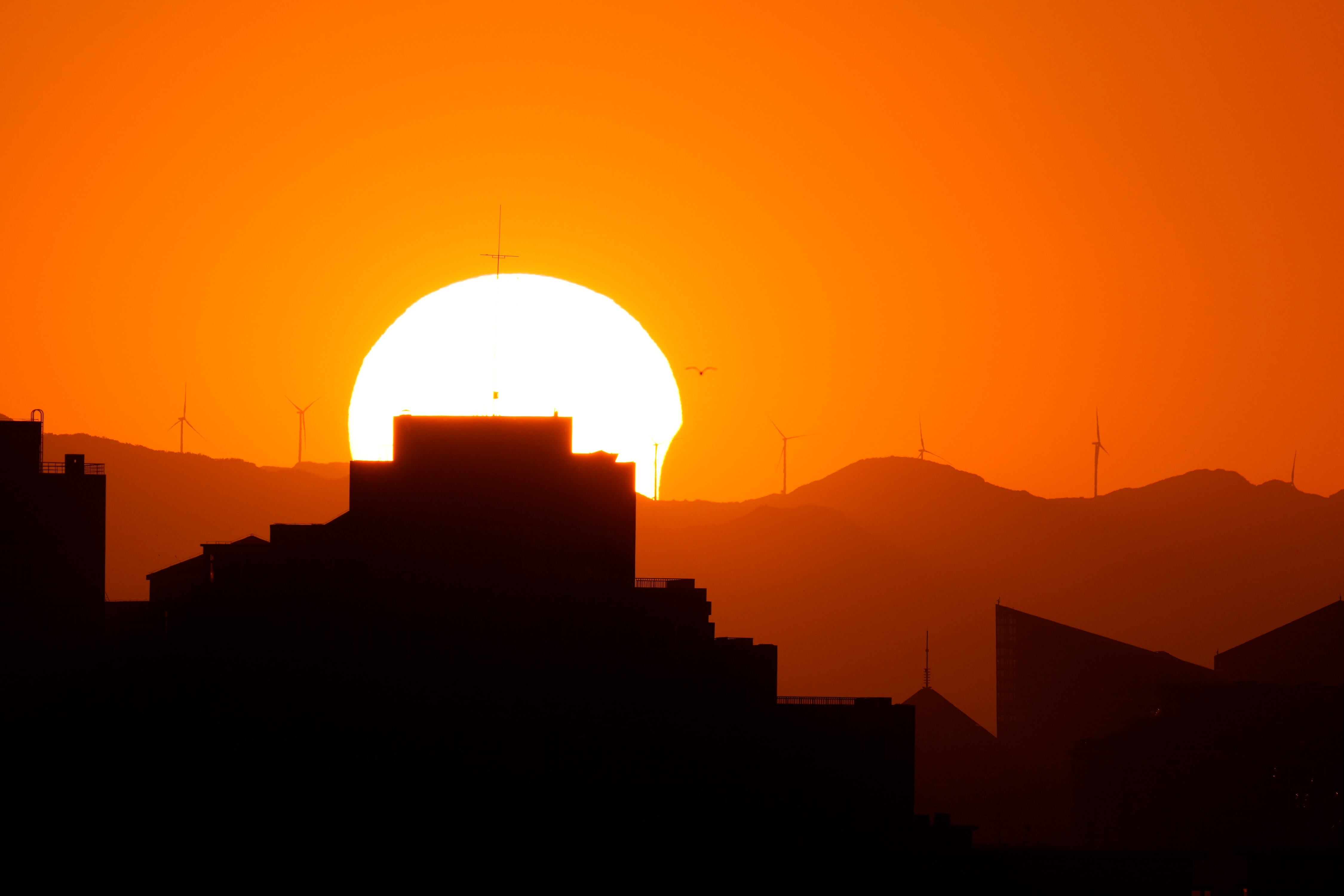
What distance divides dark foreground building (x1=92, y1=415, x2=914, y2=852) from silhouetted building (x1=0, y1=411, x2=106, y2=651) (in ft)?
17.0

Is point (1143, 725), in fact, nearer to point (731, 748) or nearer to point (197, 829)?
point (731, 748)

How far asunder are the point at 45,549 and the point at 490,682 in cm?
3633

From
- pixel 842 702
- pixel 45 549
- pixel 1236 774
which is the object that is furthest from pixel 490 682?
pixel 1236 774

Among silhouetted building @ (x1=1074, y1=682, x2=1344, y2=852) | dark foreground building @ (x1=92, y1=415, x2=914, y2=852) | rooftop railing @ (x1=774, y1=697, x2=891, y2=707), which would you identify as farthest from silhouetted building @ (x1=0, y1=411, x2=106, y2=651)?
silhouetted building @ (x1=1074, y1=682, x2=1344, y2=852)

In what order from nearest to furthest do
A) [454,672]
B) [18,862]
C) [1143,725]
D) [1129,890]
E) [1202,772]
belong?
[18,862], [454,672], [1129,890], [1202,772], [1143,725]

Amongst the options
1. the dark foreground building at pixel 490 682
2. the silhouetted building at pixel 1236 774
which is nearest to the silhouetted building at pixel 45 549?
the dark foreground building at pixel 490 682

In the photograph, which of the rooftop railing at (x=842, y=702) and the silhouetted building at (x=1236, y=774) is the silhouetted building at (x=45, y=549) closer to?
the rooftop railing at (x=842, y=702)

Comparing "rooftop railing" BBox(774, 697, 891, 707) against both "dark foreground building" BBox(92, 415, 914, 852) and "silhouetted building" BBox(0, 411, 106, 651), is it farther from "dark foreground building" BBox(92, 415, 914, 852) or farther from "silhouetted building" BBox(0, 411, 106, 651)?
"silhouetted building" BBox(0, 411, 106, 651)

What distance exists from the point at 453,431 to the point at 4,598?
34.6 m

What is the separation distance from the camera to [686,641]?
117438mm

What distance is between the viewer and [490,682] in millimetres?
115500

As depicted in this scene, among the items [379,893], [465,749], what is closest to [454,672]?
[465,749]

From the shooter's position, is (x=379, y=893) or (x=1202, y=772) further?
(x=1202, y=772)

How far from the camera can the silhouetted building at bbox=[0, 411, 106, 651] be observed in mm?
121312
